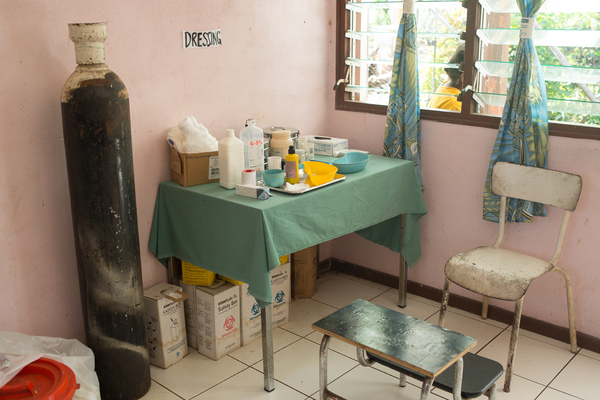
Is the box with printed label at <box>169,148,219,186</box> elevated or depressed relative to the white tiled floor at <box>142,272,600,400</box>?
elevated

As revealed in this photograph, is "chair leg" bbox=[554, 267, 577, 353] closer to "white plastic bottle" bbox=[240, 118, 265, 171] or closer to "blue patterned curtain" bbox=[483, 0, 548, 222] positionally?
"blue patterned curtain" bbox=[483, 0, 548, 222]

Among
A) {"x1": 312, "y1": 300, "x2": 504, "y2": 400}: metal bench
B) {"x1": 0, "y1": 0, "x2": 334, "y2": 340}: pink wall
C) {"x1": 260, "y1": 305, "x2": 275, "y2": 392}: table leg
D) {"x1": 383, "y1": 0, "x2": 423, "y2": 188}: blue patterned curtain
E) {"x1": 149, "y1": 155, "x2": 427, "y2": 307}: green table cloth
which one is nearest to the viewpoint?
{"x1": 312, "y1": 300, "x2": 504, "y2": 400}: metal bench

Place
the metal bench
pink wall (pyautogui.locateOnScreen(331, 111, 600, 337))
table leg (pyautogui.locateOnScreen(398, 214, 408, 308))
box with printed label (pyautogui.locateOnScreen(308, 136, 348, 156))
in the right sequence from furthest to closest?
table leg (pyautogui.locateOnScreen(398, 214, 408, 308)) < box with printed label (pyautogui.locateOnScreen(308, 136, 348, 156)) < pink wall (pyautogui.locateOnScreen(331, 111, 600, 337)) < the metal bench

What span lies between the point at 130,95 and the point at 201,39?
19.7 inches

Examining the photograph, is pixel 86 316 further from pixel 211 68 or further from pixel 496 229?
pixel 496 229

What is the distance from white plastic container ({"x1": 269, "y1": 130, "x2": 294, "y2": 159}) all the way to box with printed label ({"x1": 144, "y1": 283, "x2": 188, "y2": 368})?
A: 0.87 meters

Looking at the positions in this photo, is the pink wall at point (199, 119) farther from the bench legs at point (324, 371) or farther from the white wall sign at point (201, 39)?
the bench legs at point (324, 371)

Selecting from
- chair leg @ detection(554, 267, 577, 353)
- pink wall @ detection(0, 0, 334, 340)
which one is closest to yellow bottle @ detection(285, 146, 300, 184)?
pink wall @ detection(0, 0, 334, 340)

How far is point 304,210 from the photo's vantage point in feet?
9.14

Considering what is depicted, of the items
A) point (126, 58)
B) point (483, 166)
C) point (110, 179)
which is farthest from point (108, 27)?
point (483, 166)

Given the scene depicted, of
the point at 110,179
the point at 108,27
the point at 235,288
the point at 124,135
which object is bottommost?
the point at 235,288

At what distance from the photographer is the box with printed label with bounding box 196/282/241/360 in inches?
118

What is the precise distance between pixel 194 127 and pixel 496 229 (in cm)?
175

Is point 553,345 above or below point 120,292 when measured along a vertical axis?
below
